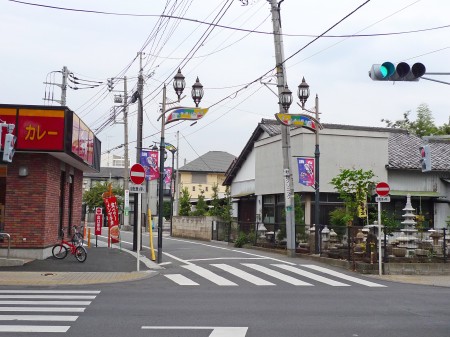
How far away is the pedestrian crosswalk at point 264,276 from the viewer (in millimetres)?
14938

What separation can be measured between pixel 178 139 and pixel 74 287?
42.3 metres

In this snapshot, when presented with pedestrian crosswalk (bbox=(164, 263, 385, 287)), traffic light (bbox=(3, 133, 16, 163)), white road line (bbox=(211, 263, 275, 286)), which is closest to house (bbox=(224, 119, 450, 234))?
pedestrian crosswalk (bbox=(164, 263, 385, 287))

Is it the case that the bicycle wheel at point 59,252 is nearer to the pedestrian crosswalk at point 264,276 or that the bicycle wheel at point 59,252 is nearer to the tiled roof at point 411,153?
the pedestrian crosswalk at point 264,276

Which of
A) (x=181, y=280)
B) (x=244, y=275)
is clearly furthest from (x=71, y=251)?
(x=244, y=275)

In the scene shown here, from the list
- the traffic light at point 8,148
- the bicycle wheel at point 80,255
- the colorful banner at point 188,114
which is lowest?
the bicycle wheel at point 80,255

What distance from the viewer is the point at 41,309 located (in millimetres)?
10164

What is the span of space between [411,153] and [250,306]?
23656mm

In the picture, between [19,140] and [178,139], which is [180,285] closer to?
[19,140]

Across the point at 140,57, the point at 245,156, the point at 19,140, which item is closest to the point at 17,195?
the point at 19,140

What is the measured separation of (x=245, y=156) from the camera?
38.3 meters

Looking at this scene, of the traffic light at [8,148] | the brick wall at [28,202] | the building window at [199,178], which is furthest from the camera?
the building window at [199,178]

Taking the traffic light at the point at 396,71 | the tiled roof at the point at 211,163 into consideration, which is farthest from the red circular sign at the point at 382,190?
the tiled roof at the point at 211,163

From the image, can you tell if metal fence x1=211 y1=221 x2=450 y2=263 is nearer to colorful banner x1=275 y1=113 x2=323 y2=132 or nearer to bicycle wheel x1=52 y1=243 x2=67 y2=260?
colorful banner x1=275 y1=113 x2=323 y2=132

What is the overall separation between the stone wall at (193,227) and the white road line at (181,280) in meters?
18.7
